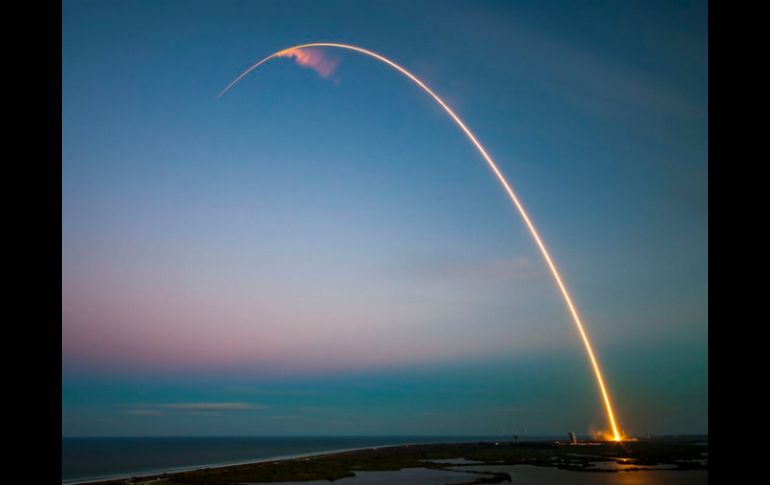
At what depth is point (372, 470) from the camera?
56156mm
